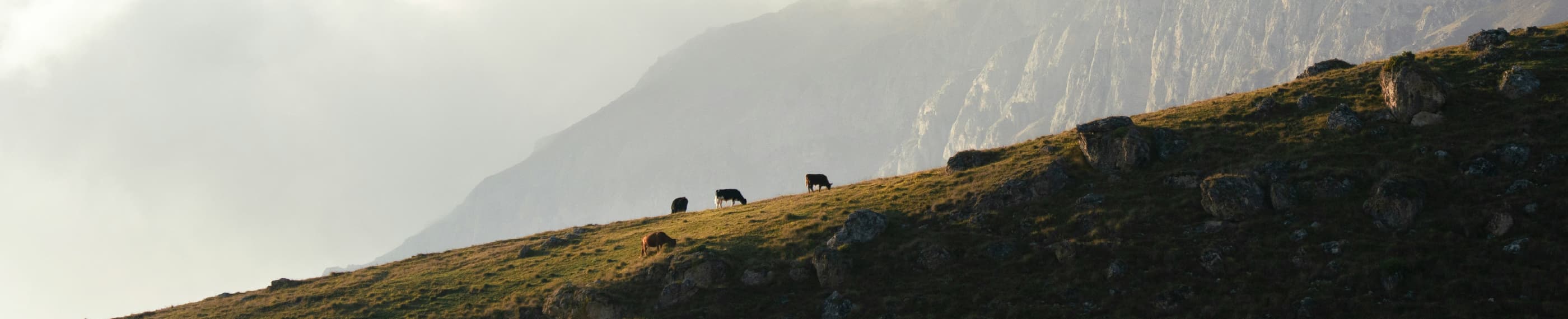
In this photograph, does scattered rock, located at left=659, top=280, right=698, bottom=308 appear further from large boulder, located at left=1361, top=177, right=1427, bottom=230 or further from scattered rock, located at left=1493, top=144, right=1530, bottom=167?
scattered rock, located at left=1493, top=144, right=1530, bottom=167

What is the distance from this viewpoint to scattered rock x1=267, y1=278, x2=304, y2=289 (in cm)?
5692

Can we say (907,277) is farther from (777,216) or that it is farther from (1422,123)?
(1422,123)

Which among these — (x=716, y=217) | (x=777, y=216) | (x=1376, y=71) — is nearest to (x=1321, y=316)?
(x=1376, y=71)

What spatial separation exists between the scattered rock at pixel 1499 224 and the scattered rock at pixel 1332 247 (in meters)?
4.40

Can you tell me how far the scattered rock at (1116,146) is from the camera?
42.0 metres

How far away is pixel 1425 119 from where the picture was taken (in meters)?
38.1

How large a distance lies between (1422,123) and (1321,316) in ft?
53.9

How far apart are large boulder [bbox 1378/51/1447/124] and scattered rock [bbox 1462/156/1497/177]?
5203mm

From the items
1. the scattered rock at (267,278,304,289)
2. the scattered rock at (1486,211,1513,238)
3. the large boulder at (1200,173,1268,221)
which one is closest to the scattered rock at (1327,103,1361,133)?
the large boulder at (1200,173,1268,221)

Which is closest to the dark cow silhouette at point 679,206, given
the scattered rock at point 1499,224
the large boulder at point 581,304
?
the large boulder at point 581,304

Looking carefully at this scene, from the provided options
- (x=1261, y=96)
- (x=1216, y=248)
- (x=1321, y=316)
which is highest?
(x=1261, y=96)

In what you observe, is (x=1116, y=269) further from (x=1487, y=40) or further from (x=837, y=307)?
(x=1487, y=40)

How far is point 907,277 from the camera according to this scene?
124ft

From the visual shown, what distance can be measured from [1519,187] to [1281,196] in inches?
299
